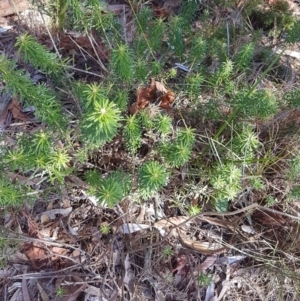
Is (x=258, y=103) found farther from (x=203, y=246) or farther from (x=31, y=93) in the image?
(x=31, y=93)

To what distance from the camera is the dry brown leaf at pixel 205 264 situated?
6.10 ft

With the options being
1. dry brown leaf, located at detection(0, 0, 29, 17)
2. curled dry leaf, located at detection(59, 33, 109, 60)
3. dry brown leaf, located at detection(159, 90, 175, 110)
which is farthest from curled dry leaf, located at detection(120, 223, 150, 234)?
dry brown leaf, located at detection(0, 0, 29, 17)

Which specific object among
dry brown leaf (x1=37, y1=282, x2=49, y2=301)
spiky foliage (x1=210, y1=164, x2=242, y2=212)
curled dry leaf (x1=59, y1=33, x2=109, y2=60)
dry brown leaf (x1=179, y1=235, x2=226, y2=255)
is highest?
curled dry leaf (x1=59, y1=33, x2=109, y2=60)

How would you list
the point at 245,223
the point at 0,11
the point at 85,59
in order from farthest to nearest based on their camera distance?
1. the point at 0,11
2. the point at 85,59
3. the point at 245,223

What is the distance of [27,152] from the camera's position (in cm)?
148

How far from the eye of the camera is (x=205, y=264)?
188 centimetres

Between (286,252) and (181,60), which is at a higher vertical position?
(181,60)

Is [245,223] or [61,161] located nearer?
[61,161]

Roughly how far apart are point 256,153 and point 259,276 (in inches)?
21.2

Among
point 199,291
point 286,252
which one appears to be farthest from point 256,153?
point 199,291

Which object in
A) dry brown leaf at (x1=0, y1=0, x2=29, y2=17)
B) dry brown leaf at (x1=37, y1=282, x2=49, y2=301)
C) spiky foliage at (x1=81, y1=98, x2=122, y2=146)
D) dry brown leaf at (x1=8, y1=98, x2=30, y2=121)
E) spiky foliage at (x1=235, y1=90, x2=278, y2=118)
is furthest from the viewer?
dry brown leaf at (x1=0, y1=0, x2=29, y2=17)

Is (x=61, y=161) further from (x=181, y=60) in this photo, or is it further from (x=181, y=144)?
(x=181, y=60)

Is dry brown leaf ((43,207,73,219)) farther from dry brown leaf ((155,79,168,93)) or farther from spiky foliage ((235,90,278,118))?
spiky foliage ((235,90,278,118))

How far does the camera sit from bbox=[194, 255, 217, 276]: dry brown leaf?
1858 mm
